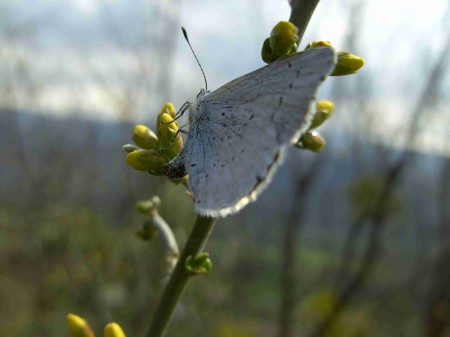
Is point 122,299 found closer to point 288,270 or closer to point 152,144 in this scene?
point 288,270

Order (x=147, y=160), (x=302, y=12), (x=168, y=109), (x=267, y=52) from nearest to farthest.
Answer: (x=302, y=12), (x=267, y=52), (x=147, y=160), (x=168, y=109)

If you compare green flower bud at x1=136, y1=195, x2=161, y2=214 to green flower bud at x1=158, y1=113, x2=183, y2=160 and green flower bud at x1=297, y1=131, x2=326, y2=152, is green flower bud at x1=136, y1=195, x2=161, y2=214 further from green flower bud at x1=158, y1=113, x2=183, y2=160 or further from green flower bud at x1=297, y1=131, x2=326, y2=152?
green flower bud at x1=297, y1=131, x2=326, y2=152

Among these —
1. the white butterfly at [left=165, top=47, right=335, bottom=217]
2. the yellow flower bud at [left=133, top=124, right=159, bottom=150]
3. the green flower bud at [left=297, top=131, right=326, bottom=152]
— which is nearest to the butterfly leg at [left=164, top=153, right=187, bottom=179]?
the white butterfly at [left=165, top=47, right=335, bottom=217]

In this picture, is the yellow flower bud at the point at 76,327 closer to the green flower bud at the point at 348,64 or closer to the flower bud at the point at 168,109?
the flower bud at the point at 168,109

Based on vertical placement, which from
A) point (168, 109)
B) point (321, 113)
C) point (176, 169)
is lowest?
point (176, 169)

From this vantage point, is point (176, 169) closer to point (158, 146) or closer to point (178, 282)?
point (158, 146)

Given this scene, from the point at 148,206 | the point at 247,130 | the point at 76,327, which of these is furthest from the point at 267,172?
the point at 76,327
